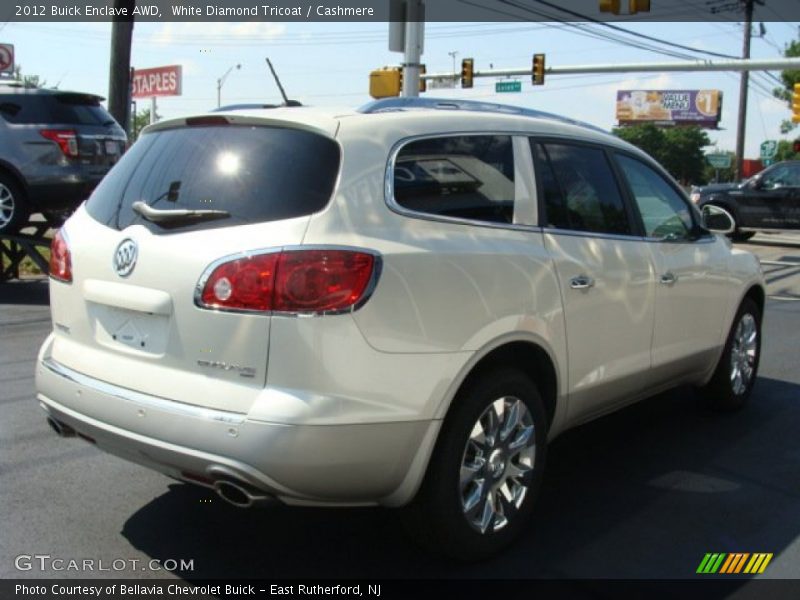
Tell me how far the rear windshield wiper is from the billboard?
332ft

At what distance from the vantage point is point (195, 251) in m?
3.09

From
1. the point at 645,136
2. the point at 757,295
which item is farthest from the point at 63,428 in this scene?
the point at 645,136

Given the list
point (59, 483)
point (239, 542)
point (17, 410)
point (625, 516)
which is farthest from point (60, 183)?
point (625, 516)

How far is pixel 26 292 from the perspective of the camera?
10422 mm

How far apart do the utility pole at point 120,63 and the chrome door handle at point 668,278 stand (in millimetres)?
11369

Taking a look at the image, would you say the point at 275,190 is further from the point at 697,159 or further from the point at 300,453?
the point at 697,159

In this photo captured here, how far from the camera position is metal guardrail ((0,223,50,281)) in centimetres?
981

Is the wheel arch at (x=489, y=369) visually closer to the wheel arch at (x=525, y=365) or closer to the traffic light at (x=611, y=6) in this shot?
the wheel arch at (x=525, y=365)

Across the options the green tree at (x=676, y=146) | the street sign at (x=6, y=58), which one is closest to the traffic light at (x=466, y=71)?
the street sign at (x=6, y=58)

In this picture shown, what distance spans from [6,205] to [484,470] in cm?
803

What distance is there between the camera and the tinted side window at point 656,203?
4.70 meters

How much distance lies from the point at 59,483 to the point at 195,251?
183cm

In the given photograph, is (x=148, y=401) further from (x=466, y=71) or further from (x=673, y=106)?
(x=673, y=106)

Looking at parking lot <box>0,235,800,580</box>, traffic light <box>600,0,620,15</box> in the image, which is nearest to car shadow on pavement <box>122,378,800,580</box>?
parking lot <box>0,235,800,580</box>
